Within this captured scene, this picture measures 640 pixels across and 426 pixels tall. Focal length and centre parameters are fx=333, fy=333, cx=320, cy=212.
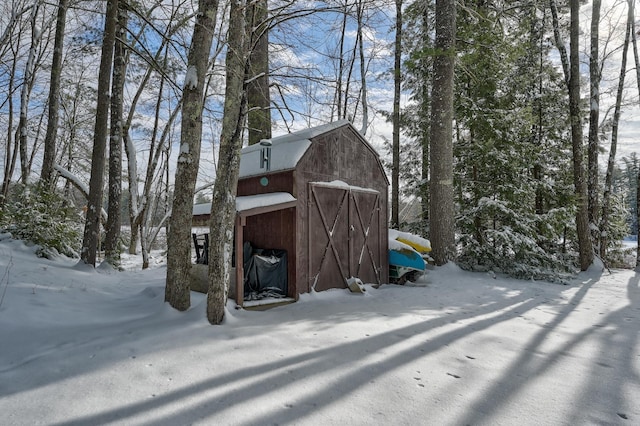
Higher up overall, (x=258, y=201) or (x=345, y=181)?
(x=345, y=181)

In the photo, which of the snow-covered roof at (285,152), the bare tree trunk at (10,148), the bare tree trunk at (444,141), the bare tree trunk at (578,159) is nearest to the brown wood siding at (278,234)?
the snow-covered roof at (285,152)

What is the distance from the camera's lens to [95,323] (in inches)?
158

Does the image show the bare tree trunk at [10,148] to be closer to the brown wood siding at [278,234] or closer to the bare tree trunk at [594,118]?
the brown wood siding at [278,234]

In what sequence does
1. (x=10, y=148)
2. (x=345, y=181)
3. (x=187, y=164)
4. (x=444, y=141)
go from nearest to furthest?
1. (x=187, y=164)
2. (x=345, y=181)
3. (x=444, y=141)
4. (x=10, y=148)

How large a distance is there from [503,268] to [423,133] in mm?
4930

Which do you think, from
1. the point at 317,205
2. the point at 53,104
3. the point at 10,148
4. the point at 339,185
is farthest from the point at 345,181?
the point at 10,148

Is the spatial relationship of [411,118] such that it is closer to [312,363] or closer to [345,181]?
[345,181]

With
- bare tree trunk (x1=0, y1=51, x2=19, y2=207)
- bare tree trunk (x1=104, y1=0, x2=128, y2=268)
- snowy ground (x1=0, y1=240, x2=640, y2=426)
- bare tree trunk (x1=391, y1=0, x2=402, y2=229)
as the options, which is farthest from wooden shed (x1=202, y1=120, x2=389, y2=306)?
bare tree trunk (x1=0, y1=51, x2=19, y2=207)

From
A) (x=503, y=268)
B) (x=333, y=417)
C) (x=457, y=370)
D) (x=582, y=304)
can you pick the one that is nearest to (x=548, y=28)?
(x=503, y=268)

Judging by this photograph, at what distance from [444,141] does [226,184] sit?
6.21m

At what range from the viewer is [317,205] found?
21.8ft

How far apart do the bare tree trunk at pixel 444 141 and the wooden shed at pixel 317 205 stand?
150 centimetres

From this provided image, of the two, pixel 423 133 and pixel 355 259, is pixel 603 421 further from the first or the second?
pixel 423 133

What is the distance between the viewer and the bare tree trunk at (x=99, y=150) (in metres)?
7.57
